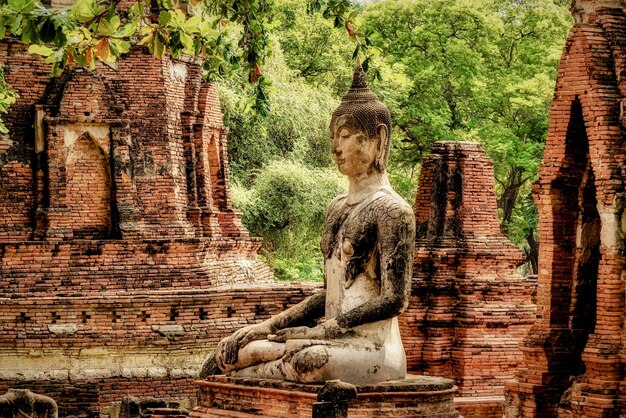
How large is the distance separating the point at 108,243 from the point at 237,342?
976 centimetres

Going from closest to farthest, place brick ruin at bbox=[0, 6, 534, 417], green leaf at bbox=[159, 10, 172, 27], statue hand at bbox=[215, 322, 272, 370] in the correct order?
green leaf at bbox=[159, 10, 172, 27], statue hand at bbox=[215, 322, 272, 370], brick ruin at bbox=[0, 6, 534, 417]

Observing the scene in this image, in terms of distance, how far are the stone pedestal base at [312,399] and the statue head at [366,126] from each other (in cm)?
150

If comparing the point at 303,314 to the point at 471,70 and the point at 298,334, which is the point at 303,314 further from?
the point at 471,70

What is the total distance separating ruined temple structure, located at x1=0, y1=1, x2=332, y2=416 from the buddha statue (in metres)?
8.20

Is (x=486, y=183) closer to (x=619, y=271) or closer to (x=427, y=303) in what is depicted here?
(x=427, y=303)

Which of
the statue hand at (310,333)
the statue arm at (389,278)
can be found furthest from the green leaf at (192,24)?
the statue hand at (310,333)

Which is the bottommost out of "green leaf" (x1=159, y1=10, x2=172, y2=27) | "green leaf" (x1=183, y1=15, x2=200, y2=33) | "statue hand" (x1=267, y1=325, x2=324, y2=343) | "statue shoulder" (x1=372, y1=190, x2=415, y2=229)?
"statue hand" (x1=267, y1=325, x2=324, y2=343)

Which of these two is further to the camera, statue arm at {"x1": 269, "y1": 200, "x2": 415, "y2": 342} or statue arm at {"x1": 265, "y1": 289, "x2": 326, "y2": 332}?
statue arm at {"x1": 265, "y1": 289, "x2": 326, "y2": 332}

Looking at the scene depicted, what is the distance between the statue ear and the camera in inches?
409

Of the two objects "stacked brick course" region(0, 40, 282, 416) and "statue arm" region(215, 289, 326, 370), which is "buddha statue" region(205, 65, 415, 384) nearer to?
"statue arm" region(215, 289, 326, 370)

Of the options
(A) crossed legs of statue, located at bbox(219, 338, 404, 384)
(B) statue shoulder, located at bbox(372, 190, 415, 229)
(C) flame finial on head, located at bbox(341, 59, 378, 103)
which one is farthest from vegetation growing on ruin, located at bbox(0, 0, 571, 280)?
(A) crossed legs of statue, located at bbox(219, 338, 404, 384)

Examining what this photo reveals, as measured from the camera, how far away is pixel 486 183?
1817cm

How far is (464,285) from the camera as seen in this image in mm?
17844

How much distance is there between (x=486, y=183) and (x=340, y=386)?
9.32m
